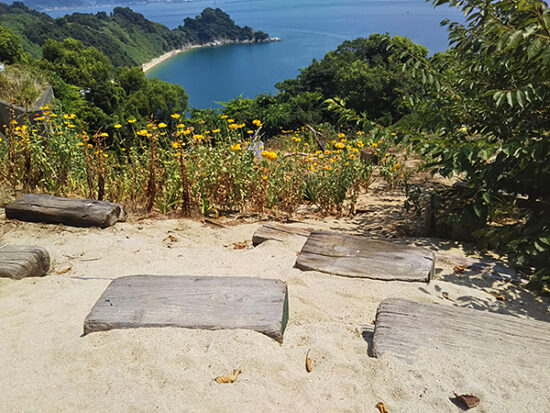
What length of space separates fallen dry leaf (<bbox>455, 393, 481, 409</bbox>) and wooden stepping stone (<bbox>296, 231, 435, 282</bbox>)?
1.31 m

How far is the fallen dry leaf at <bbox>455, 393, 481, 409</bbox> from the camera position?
66.0 inches

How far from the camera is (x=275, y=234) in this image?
389 centimetres

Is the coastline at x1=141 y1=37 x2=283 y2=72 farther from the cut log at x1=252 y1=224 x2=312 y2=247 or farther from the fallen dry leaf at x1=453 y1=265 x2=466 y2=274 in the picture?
the fallen dry leaf at x1=453 y1=265 x2=466 y2=274

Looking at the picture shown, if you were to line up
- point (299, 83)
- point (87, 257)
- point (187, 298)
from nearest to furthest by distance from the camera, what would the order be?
point (187, 298)
point (87, 257)
point (299, 83)

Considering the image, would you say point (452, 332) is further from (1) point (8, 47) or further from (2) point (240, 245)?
(1) point (8, 47)

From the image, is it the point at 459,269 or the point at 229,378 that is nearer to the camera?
the point at 229,378

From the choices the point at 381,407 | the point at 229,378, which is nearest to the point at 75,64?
the point at 229,378

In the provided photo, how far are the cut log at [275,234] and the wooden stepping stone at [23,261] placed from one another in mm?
1728

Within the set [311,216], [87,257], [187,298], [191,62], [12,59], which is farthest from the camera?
[191,62]

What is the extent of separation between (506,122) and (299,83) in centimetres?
2620

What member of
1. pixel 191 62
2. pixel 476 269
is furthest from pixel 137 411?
pixel 191 62

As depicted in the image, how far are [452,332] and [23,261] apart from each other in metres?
2.90

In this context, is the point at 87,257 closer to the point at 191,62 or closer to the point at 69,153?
the point at 69,153

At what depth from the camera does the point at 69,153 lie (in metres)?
4.91
